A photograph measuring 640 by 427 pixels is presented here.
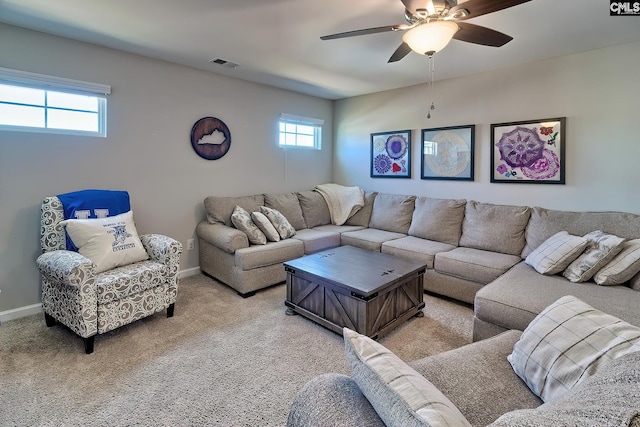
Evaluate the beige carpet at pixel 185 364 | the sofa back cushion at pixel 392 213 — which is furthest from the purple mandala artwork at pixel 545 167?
the beige carpet at pixel 185 364

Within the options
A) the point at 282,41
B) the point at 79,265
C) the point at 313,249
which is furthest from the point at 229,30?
the point at 313,249

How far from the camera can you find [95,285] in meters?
2.20

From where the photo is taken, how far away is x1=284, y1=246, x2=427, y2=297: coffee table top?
7.76 feet

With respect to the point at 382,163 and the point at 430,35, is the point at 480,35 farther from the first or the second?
the point at 382,163

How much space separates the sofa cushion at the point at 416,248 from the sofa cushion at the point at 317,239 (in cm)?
66

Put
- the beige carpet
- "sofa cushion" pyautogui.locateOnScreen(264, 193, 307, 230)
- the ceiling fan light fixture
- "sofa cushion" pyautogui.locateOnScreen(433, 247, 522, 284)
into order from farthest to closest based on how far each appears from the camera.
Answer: "sofa cushion" pyautogui.locateOnScreen(264, 193, 307, 230), "sofa cushion" pyautogui.locateOnScreen(433, 247, 522, 284), the ceiling fan light fixture, the beige carpet

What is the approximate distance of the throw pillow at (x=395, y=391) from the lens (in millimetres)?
712

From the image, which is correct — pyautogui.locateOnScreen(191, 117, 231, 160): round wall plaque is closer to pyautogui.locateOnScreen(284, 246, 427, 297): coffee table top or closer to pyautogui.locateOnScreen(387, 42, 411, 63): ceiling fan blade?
pyautogui.locateOnScreen(284, 246, 427, 297): coffee table top

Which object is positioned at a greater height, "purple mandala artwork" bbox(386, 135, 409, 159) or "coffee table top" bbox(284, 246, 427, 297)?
"purple mandala artwork" bbox(386, 135, 409, 159)

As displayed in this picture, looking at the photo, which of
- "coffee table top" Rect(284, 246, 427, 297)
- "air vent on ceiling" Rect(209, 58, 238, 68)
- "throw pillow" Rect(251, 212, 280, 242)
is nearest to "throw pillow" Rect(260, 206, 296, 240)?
"throw pillow" Rect(251, 212, 280, 242)

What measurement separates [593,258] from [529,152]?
1445mm

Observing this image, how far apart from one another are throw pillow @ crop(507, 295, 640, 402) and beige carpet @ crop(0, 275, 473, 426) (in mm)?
1007

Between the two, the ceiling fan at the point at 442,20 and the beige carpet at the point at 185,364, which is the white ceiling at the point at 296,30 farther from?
the beige carpet at the point at 185,364

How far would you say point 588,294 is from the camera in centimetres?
213
